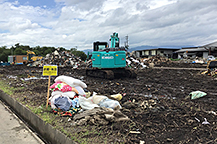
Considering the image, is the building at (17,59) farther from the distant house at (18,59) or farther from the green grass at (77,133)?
the green grass at (77,133)

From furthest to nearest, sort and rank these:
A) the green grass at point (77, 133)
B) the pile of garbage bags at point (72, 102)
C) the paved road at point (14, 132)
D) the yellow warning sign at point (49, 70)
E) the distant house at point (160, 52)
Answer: the distant house at point (160, 52), the yellow warning sign at point (49, 70), the pile of garbage bags at point (72, 102), the paved road at point (14, 132), the green grass at point (77, 133)

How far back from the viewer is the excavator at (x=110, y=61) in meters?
11.7

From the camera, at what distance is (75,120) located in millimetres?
4344

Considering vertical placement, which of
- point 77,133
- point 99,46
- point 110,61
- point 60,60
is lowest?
point 77,133

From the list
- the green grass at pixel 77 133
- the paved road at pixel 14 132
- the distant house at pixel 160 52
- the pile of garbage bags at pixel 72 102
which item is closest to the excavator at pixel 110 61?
the pile of garbage bags at pixel 72 102

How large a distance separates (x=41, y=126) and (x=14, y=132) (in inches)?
28.1

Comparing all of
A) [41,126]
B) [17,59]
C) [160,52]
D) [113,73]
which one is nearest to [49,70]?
[41,126]

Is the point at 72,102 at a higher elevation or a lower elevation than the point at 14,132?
higher

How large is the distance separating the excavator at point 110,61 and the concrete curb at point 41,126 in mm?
6168

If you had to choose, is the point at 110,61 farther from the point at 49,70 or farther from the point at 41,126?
the point at 41,126

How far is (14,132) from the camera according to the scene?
455 centimetres

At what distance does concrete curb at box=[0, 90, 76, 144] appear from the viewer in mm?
3654

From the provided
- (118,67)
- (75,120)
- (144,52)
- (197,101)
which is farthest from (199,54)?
(75,120)

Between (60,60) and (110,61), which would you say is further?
(60,60)
